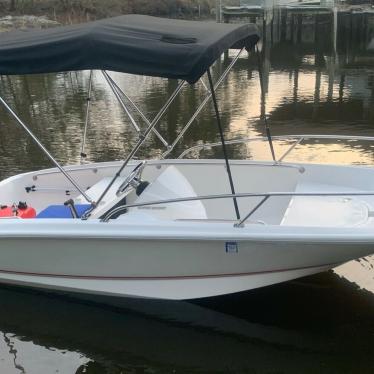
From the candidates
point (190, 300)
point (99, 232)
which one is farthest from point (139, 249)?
point (190, 300)

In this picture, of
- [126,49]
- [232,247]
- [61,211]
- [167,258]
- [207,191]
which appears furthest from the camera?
[207,191]

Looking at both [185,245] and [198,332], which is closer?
[185,245]

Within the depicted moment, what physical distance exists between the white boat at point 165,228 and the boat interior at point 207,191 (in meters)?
0.02

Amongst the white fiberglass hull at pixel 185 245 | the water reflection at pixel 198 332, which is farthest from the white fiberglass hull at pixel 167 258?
the water reflection at pixel 198 332

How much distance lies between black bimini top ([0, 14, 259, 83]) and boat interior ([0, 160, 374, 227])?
1170mm

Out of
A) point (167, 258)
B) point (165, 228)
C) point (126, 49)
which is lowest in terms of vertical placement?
point (167, 258)

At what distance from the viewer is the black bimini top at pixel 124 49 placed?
3830 millimetres

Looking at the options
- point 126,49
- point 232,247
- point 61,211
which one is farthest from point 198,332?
point 126,49

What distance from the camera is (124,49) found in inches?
155

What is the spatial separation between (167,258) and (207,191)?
1505 millimetres

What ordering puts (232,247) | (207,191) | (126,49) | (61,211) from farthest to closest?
1. (207,191)
2. (61,211)
3. (232,247)
4. (126,49)

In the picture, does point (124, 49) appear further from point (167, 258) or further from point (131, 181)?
point (167, 258)

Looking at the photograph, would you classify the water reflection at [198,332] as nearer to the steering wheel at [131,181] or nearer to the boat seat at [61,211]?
the boat seat at [61,211]

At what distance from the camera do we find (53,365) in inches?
163
